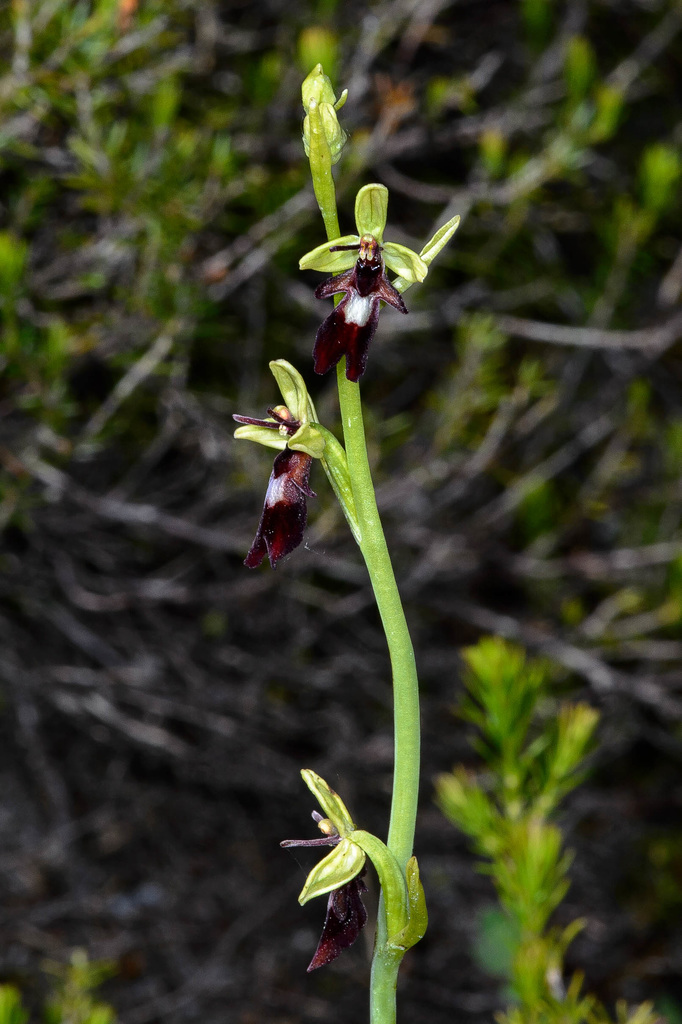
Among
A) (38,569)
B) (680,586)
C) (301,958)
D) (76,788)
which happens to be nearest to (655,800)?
(680,586)

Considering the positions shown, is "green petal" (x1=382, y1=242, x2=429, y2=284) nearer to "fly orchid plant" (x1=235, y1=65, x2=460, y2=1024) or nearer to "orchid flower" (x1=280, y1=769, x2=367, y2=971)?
"fly orchid plant" (x1=235, y1=65, x2=460, y2=1024)

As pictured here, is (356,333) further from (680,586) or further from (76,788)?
(76,788)

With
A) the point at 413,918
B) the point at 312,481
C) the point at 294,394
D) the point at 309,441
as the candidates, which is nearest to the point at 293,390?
the point at 294,394

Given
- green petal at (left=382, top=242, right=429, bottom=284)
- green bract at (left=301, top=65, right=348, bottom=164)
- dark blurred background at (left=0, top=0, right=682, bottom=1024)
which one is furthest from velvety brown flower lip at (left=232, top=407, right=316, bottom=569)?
dark blurred background at (left=0, top=0, right=682, bottom=1024)

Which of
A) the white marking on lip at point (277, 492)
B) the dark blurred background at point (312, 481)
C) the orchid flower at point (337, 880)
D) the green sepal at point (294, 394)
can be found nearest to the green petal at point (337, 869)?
the orchid flower at point (337, 880)

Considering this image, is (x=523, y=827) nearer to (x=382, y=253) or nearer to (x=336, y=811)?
(x=336, y=811)

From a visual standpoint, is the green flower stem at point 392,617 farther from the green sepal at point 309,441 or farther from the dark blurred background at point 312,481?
the dark blurred background at point 312,481
